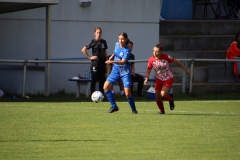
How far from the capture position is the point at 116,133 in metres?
13.8

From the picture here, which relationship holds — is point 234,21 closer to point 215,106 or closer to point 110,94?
point 215,106

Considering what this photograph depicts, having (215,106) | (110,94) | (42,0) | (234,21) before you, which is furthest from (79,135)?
(234,21)

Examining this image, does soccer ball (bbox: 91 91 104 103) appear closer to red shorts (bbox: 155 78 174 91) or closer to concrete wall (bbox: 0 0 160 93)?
concrete wall (bbox: 0 0 160 93)

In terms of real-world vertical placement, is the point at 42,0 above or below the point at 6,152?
above

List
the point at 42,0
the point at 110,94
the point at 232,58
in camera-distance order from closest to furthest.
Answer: the point at 110,94, the point at 42,0, the point at 232,58

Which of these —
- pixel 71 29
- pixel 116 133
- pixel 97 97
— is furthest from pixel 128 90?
pixel 71 29

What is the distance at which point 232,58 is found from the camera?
25.8 meters

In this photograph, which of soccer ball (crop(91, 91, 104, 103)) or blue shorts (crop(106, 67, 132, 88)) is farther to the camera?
soccer ball (crop(91, 91, 104, 103))

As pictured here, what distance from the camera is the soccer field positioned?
453 inches

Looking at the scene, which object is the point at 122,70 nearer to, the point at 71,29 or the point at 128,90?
the point at 128,90

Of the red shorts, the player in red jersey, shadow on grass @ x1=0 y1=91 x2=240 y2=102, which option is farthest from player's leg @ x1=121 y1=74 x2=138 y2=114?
shadow on grass @ x1=0 y1=91 x2=240 y2=102

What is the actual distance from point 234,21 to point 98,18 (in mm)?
5419

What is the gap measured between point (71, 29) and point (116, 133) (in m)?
12.3

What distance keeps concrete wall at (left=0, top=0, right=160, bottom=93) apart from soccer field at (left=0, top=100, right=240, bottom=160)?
481 centimetres
